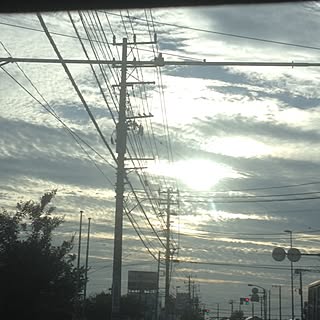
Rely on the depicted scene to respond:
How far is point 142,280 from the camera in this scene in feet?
385

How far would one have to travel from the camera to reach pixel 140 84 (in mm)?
30094

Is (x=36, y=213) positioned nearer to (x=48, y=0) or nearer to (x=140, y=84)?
(x=140, y=84)

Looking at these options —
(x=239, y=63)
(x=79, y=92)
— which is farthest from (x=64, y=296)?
(x=239, y=63)

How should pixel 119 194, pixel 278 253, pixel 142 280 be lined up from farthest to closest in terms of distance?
pixel 142 280, pixel 278 253, pixel 119 194

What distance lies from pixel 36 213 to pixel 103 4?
21.1 m

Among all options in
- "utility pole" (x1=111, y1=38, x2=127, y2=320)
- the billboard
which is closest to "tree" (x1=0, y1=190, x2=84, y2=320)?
"utility pole" (x1=111, y1=38, x2=127, y2=320)

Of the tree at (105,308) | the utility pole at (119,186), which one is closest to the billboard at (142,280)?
the tree at (105,308)

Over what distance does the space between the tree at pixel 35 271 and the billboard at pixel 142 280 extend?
85.5m

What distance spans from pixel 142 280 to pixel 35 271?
91437 millimetres

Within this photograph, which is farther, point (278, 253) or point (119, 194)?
point (278, 253)

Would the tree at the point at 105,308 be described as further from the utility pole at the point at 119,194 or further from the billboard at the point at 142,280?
the utility pole at the point at 119,194

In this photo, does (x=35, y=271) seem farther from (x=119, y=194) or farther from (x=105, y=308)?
(x=105, y=308)

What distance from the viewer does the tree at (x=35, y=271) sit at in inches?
1043

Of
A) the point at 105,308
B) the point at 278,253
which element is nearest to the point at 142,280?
the point at 105,308
